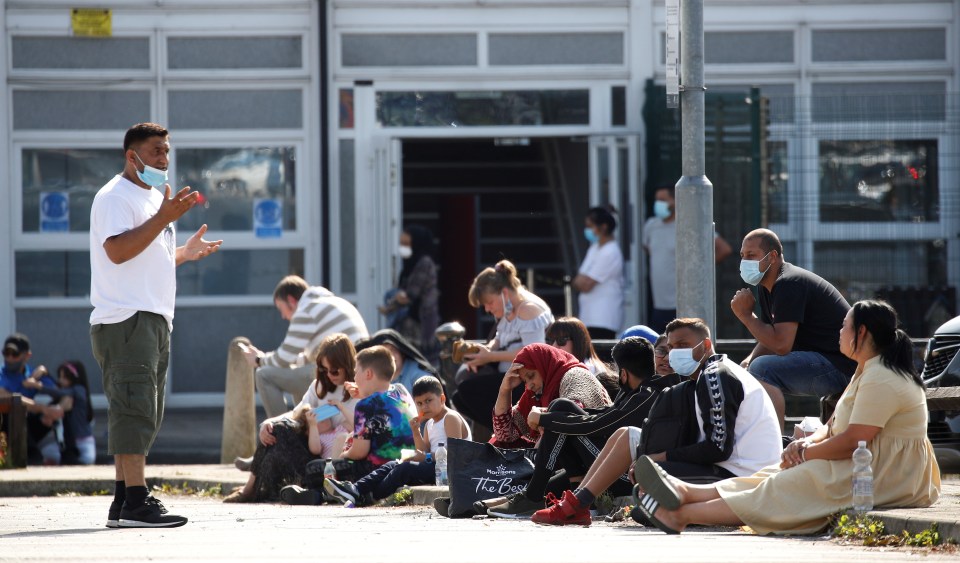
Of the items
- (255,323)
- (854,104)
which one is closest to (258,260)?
(255,323)

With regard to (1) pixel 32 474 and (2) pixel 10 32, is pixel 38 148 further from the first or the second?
(1) pixel 32 474

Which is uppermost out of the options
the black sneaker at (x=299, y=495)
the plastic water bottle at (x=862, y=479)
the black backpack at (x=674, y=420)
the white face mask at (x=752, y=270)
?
the white face mask at (x=752, y=270)

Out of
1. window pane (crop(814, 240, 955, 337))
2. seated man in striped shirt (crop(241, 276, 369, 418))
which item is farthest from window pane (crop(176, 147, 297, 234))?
window pane (crop(814, 240, 955, 337))

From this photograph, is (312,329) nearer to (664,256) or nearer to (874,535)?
(664,256)

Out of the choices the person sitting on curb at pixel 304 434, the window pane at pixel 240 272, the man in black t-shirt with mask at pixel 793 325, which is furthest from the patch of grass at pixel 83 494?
the man in black t-shirt with mask at pixel 793 325

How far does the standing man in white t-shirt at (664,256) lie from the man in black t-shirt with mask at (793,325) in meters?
5.04

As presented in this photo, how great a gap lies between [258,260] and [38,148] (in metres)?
2.45

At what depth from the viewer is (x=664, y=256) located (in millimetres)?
14500

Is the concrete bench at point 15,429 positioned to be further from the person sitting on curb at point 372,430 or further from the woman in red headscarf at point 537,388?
the woman in red headscarf at point 537,388

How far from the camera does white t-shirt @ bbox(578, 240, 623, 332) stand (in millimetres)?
14383

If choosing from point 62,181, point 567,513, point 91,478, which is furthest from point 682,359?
point 62,181

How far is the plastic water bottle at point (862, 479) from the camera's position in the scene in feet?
22.8

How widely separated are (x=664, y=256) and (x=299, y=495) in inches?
208

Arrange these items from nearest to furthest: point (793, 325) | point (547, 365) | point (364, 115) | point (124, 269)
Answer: point (124, 269), point (547, 365), point (793, 325), point (364, 115)
